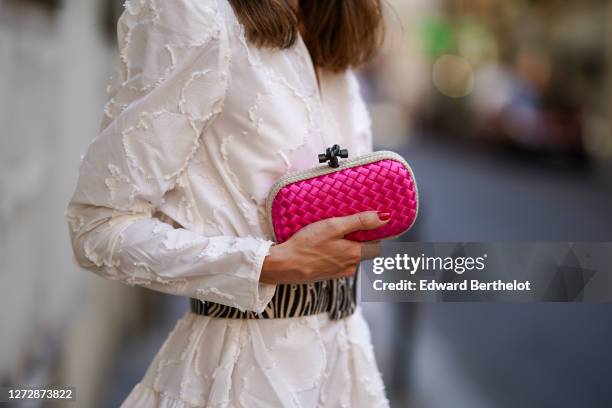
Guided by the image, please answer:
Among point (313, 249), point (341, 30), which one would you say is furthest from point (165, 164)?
point (341, 30)

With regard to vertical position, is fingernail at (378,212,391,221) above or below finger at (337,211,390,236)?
above

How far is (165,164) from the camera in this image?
4.91ft

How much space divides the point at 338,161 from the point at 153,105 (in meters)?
0.34

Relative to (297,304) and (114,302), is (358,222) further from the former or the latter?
(114,302)

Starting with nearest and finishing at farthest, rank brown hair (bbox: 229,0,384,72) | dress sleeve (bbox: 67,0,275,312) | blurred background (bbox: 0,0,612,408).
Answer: dress sleeve (bbox: 67,0,275,312)
brown hair (bbox: 229,0,384,72)
blurred background (bbox: 0,0,612,408)

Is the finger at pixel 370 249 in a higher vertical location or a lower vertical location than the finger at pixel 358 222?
lower

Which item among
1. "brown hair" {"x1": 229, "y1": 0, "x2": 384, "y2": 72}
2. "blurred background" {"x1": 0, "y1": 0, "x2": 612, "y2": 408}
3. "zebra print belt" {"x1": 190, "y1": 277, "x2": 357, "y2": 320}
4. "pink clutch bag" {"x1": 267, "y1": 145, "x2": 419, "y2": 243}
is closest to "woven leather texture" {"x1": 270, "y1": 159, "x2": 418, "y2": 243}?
"pink clutch bag" {"x1": 267, "y1": 145, "x2": 419, "y2": 243}

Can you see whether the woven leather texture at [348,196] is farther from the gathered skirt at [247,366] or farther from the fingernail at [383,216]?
the gathered skirt at [247,366]

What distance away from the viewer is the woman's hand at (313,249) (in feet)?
4.88

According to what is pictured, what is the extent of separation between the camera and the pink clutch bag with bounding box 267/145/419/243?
4.96 ft

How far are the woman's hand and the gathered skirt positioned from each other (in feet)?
0.47

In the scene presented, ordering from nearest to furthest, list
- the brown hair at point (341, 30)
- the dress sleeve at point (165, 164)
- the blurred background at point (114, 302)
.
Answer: the dress sleeve at point (165, 164), the brown hair at point (341, 30), the blurred background at point (114, 302)

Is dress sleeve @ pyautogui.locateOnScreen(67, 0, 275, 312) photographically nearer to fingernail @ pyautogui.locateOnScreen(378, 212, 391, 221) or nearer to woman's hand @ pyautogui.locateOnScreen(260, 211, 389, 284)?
woman's hand @ pyautogui.locateOnScreen(260, 211, 389, 284)

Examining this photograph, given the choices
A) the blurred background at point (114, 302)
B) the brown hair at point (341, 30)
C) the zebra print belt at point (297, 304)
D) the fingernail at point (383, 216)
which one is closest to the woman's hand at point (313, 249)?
the fingernail at point (383, 216)
